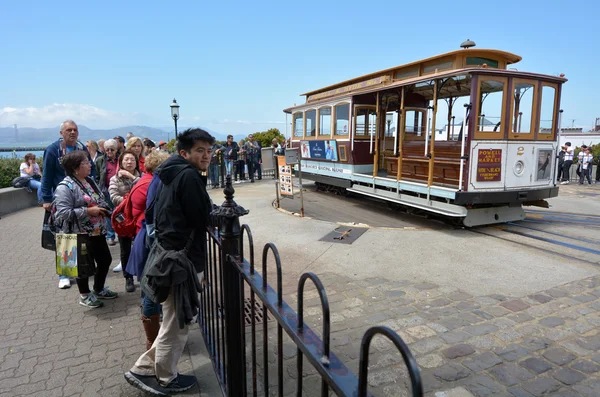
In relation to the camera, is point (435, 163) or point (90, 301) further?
point (435, 163)

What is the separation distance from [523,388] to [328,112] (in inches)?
380

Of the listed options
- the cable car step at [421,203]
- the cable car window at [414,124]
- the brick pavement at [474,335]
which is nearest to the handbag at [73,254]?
the brick pavement at [474,335]

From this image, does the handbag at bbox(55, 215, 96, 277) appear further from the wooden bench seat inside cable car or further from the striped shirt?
the striped shirt

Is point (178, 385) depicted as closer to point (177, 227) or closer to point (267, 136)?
point (177, 227)

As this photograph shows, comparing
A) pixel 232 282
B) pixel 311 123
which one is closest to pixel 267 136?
pixel 311 123

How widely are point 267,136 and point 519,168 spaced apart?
19.7m

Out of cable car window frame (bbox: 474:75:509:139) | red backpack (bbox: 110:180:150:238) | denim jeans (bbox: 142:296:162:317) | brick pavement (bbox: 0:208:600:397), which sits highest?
cable car window frame (bbox: 474:75:509:139)

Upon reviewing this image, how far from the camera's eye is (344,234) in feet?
23.3

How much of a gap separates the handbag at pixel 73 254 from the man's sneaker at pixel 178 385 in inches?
71.7

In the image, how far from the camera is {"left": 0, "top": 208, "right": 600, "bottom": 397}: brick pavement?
289 centimetres

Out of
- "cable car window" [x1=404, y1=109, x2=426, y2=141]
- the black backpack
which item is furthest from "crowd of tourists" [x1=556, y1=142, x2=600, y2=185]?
the black backpack

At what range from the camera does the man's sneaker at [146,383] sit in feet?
8.98

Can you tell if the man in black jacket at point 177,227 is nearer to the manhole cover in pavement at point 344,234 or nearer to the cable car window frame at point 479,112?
the manhole cover in pavement at point 344,234

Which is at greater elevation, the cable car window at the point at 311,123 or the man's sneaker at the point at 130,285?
the cable car window at the point at 311,123
